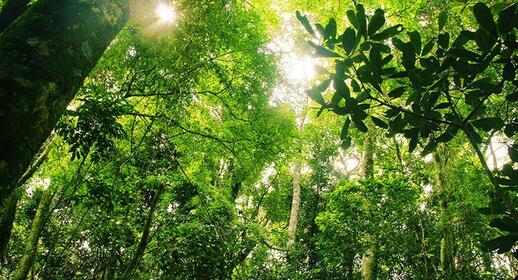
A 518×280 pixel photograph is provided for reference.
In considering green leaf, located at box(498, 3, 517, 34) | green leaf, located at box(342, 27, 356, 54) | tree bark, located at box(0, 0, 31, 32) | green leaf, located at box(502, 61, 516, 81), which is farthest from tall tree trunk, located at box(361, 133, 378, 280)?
tree bark, located at box(0, 0, 31, 32)

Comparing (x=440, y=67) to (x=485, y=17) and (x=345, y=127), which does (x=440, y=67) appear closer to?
(x=485, y=17)

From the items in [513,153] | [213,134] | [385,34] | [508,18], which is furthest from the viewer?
[213,134]

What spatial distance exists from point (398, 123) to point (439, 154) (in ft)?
30.6

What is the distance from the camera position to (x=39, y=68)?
1132 mm

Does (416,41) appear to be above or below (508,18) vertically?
above

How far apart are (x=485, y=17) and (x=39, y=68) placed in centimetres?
156

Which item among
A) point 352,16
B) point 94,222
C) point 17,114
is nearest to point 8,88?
point 17,114

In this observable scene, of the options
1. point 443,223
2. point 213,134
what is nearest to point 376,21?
point 213,134

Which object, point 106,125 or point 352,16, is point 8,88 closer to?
point 352,16

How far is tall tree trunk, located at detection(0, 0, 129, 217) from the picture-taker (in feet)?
3.31

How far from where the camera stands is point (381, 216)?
791 centimetres

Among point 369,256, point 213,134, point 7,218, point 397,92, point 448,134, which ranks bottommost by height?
point 448,134

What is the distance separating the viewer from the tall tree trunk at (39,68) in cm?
101

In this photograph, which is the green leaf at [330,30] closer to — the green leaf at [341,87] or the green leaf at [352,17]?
the green leaf at [352,17]
